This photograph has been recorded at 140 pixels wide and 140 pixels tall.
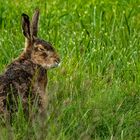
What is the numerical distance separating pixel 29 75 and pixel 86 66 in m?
1.10

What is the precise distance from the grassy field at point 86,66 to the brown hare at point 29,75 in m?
0.14

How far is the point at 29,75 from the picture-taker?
6.95 metres

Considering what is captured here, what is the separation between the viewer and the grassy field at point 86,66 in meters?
6.42

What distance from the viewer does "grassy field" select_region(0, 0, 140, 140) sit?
642cm

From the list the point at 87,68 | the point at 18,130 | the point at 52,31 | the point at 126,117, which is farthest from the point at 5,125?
the point at 52,31

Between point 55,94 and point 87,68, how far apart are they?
1.10 metres

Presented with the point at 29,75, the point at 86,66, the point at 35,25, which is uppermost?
the point at 35,25

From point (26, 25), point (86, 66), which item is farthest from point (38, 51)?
point (86, 66)

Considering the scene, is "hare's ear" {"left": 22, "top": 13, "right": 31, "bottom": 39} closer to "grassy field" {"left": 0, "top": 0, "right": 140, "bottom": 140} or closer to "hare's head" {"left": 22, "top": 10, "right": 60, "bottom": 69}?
"hare's head" {"left": 22, "top": 10, "right": 60, "bottom": 69}

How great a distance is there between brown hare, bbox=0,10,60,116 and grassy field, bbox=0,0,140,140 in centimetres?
14

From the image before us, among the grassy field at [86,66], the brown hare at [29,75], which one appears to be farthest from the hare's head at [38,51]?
the grassy field at [86,66]

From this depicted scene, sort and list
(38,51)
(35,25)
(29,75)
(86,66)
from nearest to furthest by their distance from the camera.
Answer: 1. (29,75)
2. (38,51)
3. (35,25)
4. (86,66)

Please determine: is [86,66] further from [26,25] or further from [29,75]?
[29,75]

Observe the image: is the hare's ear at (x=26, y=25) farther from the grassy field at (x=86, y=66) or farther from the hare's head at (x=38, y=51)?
the grassy field at (x=86, y=66)
